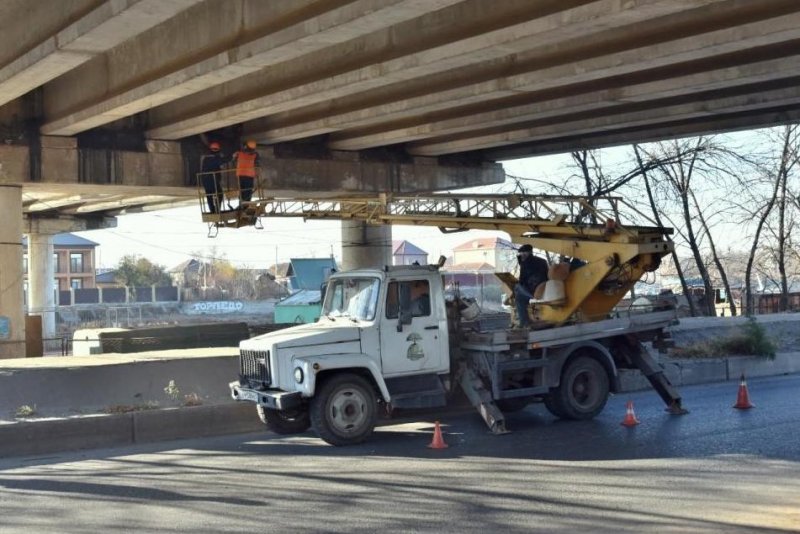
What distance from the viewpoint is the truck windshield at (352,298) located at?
12281mm

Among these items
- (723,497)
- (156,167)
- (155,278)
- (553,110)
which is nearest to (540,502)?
(723,497)

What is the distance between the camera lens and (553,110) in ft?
53.8

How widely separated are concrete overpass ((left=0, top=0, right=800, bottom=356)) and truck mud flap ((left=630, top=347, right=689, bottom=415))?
4.21 m

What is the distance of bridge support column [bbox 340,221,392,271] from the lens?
26.0 m

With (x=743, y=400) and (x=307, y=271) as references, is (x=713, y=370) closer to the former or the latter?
(x=743, y=400)

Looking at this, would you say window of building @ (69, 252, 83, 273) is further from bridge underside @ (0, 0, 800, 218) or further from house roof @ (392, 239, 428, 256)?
bridge underside @ (0, 0, 800, 218)

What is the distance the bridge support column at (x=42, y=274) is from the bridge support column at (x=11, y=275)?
1097 inches

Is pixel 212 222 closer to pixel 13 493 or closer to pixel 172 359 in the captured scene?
pixel 172 359

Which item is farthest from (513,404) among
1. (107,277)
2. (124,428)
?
(107,277)

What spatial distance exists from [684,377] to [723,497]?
9530mm

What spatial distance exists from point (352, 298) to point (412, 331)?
3.24 ft

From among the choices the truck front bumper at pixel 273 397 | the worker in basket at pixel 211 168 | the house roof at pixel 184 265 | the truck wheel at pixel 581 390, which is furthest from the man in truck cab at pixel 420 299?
the house roof at pixel 184 265

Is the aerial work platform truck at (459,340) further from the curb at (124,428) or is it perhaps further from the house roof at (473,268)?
the house roof at (473,268)

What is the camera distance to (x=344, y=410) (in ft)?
38.4
